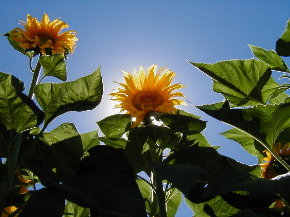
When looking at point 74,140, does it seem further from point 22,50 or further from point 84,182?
point 22,50

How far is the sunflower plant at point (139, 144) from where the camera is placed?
4.10 ft

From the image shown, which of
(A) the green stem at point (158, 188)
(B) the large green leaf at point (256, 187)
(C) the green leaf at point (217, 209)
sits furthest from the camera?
(C) the green leaf at point (217, 209)

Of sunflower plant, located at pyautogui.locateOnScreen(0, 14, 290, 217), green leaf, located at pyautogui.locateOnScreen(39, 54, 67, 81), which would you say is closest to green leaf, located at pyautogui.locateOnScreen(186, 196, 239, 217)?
sunflower plant, located at pyautogui.locateOnScreen(0, 14, 290, 217)

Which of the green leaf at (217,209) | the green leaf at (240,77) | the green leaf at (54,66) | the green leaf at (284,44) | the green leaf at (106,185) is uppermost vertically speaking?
the green leaf at (284,44)

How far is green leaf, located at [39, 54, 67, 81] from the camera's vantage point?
1827mm

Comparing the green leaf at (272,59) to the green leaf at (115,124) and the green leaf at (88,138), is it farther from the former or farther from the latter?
the green leaf at (88,138)

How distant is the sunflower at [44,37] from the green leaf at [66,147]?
0.63m

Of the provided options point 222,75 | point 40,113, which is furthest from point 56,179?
point 222,75

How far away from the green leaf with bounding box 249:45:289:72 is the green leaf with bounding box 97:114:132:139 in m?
0.66

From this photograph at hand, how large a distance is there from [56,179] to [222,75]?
0.68 m

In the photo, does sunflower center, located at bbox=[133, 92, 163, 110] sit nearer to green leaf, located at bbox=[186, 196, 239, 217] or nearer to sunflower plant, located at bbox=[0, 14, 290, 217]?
sunflower plant, located at bbox=[0, 14, 290, 217]

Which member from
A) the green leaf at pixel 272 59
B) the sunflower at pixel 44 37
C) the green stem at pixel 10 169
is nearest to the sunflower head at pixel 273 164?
the green leaf at pixel 272 59

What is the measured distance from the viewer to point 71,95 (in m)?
1.49

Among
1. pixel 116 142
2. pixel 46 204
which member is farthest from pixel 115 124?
pixel 46 204
